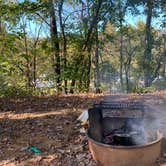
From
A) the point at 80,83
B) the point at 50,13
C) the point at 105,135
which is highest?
the point at 50,13

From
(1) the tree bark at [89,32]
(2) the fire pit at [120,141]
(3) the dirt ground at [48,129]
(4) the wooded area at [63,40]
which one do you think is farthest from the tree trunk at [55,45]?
(2) the fire pit at [120,141]

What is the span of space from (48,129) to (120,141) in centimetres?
111

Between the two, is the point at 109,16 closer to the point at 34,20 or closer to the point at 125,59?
the point at 34,20

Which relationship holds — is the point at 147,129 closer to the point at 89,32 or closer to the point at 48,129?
the point at 48,129

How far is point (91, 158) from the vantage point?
225 cm

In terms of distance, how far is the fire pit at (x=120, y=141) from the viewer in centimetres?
189

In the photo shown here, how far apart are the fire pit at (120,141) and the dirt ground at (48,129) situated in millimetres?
204

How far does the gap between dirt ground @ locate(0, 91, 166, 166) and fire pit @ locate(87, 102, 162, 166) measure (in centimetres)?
20

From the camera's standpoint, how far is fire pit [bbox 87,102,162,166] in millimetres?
1891

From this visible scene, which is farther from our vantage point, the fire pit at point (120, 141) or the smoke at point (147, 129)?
the smoke at point (147, 129)

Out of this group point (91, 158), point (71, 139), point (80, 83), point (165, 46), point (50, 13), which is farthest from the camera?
point (165, 46)

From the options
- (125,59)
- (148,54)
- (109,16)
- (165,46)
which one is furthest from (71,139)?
(125,59)

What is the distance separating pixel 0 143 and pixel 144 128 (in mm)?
1563

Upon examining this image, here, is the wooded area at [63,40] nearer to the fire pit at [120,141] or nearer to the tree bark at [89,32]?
the tree bark at [89,32]
